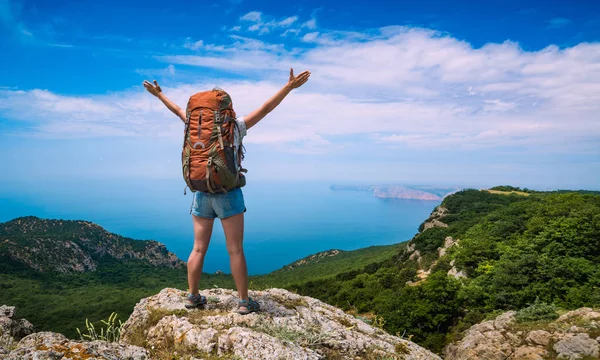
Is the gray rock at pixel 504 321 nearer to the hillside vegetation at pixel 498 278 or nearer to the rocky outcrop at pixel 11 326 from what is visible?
the hillside vegetation at pixel 498 278

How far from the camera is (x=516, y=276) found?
561 inches

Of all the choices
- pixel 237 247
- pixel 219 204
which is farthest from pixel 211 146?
pixel 237 247

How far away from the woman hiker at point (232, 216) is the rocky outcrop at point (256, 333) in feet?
0.90

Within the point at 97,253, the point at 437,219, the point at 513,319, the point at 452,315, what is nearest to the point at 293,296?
the point at 513,319

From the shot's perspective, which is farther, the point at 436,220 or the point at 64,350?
the point at 436,220

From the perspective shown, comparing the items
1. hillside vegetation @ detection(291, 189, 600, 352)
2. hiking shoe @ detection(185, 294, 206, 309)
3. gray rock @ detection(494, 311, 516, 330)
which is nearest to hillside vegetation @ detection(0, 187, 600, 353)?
hillside vegetation @ detection(291, 189, 600, 352)

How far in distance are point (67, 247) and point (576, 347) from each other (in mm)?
94337

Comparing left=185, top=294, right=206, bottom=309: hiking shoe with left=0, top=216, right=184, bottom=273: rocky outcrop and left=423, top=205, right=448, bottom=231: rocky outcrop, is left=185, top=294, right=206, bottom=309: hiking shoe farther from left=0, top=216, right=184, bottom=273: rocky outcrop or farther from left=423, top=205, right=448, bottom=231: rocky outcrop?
left=0, top=216, right=184, bottom=273: rocky outcrop

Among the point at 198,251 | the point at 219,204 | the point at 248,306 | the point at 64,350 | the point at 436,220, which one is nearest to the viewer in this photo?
the point at 64,350

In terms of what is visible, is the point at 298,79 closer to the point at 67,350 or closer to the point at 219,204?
the point at 219,204

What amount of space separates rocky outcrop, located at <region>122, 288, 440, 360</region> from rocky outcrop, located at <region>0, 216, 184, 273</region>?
276ft

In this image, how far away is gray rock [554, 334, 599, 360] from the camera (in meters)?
6.60

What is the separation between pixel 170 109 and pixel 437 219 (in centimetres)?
3595

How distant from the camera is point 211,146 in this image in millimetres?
3684
